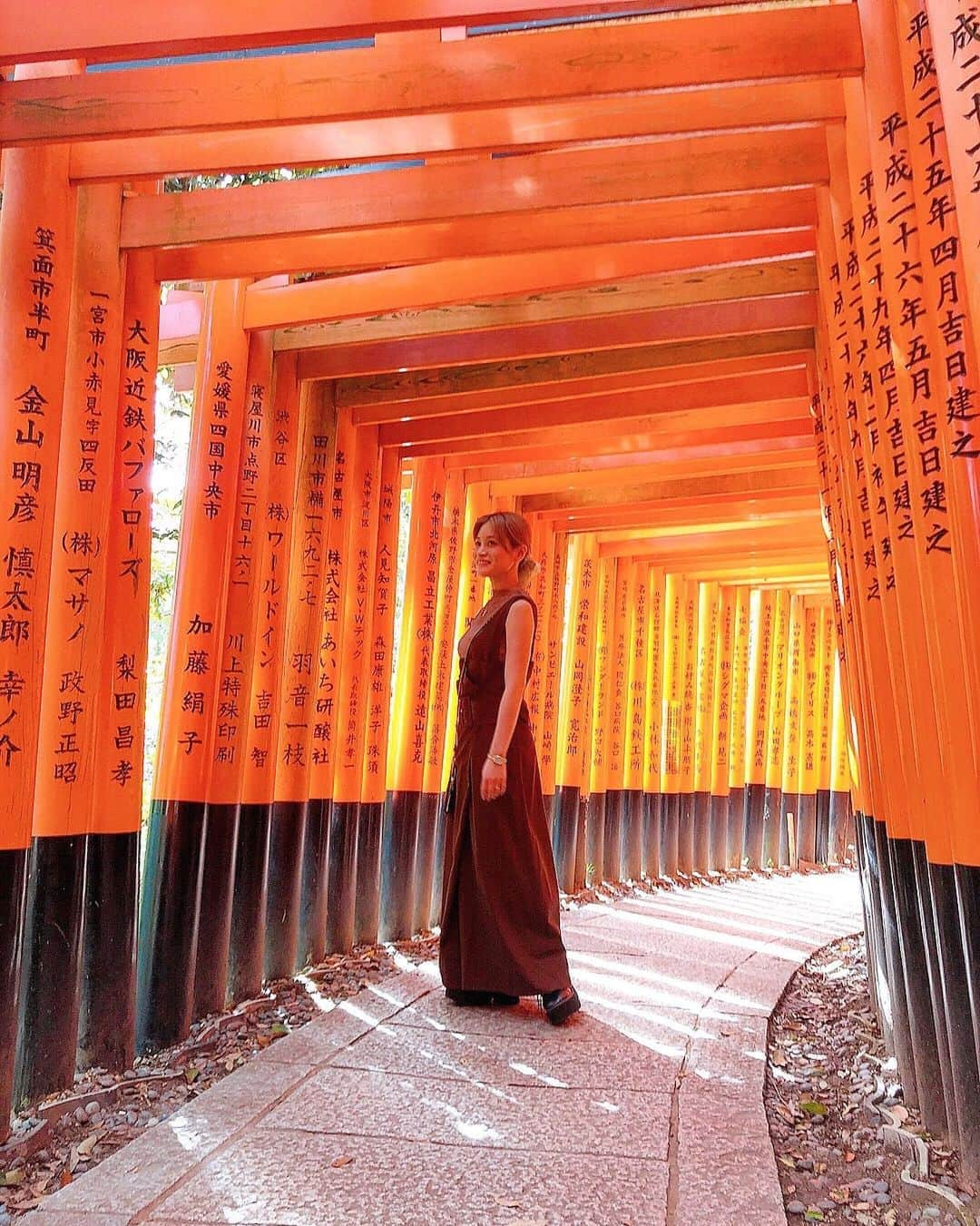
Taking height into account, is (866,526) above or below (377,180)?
below

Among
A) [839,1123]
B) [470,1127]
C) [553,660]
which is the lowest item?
[839,1123]

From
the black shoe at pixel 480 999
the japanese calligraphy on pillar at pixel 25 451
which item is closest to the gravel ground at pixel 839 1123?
the black shoe at pixel 480 999

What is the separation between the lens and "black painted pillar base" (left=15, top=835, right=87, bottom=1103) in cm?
328

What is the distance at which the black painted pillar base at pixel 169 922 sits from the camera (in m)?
3.93

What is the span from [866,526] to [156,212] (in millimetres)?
2626

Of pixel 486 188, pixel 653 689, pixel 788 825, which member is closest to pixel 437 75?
pixel 486 188

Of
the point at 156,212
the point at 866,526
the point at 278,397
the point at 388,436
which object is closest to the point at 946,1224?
the point at 866,526

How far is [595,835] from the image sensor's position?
9922mm

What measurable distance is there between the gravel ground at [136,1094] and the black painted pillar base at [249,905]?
11cm

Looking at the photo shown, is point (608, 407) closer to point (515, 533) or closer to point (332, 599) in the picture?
point (332, 599)

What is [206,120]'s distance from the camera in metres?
3.26

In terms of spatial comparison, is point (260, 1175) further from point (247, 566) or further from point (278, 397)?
point (278, 397)

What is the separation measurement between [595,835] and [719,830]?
2908mm

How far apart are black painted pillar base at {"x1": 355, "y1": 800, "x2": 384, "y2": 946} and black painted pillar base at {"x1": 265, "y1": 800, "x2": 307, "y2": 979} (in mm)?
774
